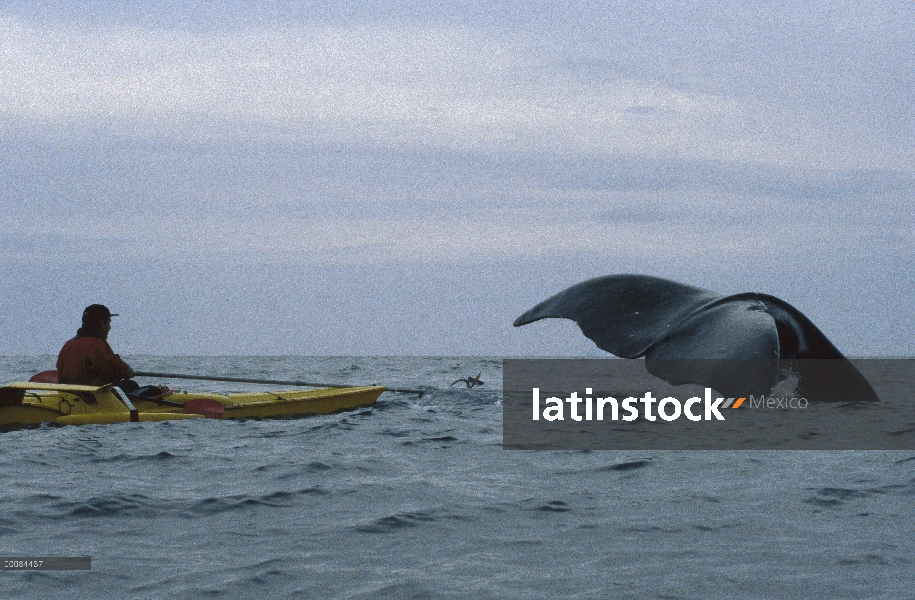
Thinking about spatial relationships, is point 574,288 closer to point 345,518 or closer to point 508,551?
point 508,551

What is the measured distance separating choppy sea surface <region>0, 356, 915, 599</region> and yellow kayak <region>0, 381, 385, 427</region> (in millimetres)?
621

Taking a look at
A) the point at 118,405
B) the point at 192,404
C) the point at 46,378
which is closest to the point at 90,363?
the point at 118,405

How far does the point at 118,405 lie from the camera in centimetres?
1168

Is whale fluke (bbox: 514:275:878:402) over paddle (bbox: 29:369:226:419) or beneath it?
over

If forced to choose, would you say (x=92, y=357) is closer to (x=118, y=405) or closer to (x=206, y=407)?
(x=118, y=405)

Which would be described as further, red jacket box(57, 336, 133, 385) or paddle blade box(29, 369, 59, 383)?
Result: paddle blade box(29, 369, 59, 383)

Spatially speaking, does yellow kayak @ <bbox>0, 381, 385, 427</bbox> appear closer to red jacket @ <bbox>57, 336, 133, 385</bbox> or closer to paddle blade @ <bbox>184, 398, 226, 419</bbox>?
paddle blade @ <bbox>184, 398, 226, 419</bbox>

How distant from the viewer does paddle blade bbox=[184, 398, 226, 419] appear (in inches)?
487

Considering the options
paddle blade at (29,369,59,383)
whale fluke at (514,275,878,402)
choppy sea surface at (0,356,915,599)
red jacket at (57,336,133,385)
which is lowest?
choppy sea surface at (0,356,915,599)

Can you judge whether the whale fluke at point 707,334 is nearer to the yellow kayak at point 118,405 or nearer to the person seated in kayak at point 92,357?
the person seated in kayak at point 92,357

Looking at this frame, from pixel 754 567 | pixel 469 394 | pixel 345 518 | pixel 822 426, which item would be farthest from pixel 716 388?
pixel 469 394

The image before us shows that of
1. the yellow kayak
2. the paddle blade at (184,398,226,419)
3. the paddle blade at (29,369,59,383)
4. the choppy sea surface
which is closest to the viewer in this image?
the choppy sea surface

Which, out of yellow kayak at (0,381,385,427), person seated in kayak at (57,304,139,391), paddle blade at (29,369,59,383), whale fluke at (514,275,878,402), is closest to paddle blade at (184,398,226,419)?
yellow kayak at (0,381,385,427)

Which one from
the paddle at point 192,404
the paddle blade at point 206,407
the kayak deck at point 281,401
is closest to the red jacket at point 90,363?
the paddle at point 192,404
